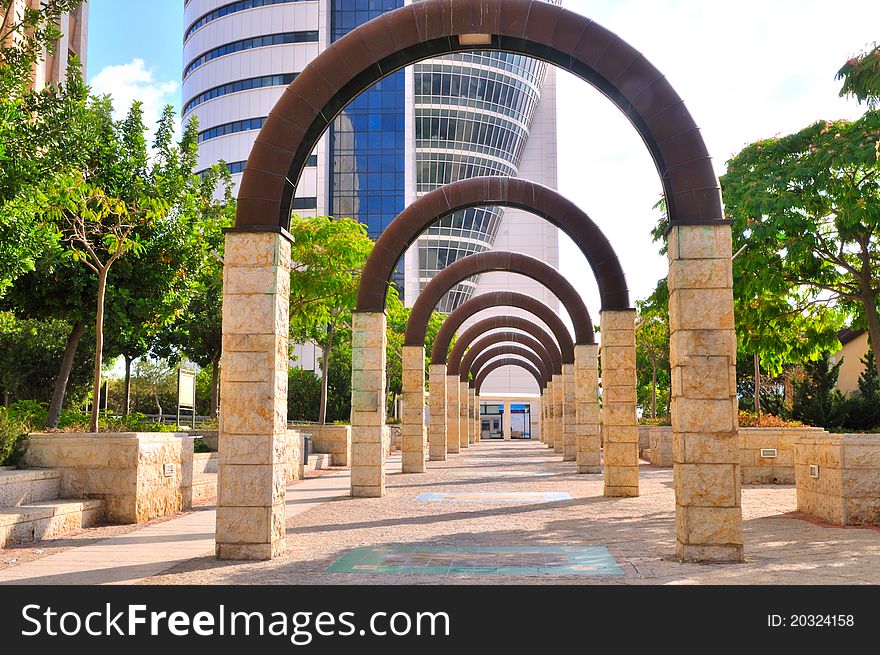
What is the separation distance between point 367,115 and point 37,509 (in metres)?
67.5

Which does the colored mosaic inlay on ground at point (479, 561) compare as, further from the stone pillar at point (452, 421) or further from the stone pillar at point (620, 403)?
the stone pillar at point (452, 421)

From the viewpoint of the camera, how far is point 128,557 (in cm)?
933

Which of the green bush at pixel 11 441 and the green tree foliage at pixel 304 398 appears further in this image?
the green tree foliage at pixel 304 398

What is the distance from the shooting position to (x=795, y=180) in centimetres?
1507

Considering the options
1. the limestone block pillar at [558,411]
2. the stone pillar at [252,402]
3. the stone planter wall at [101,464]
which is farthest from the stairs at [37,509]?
the limestone block pillar at [558,411]

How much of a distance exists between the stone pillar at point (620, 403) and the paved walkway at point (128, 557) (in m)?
7.78

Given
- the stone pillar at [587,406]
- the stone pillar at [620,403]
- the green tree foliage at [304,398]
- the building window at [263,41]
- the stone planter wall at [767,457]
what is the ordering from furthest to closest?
the building window at [263,41], the green tree foliage at [304,398], the stone pillar at [587,406], the stone planter wall at [767,457], the stone pillar at [620,403]

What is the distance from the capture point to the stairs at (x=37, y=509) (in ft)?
32.6

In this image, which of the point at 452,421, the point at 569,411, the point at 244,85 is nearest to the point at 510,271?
the point at 569,411

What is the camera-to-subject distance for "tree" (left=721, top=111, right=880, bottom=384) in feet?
47.1

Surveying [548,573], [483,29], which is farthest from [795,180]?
[548,573]

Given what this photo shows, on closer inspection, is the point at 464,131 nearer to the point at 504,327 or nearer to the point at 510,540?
the point at 504,327

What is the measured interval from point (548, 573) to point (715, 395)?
2682mm

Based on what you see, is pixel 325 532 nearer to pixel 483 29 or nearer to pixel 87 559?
pixel 87 559
